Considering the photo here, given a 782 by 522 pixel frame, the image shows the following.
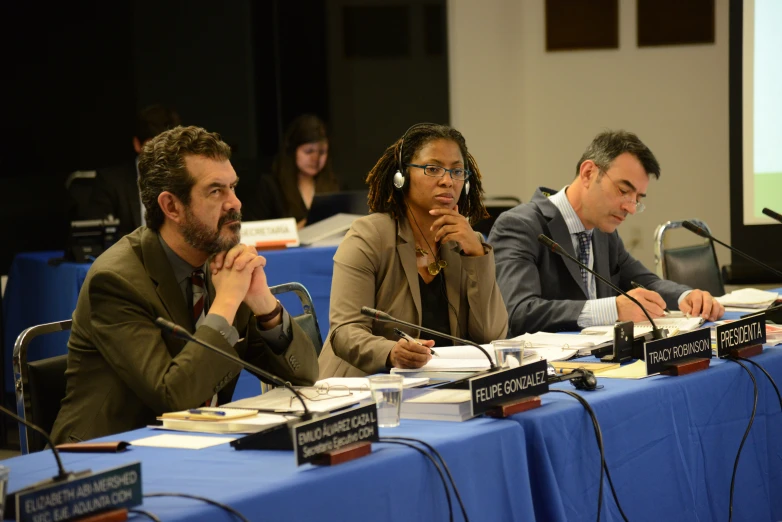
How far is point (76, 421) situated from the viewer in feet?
6.71

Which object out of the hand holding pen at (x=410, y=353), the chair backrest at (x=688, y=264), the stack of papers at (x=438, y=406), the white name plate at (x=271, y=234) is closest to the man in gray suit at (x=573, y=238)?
the chair backrest at (x=688, y=264)

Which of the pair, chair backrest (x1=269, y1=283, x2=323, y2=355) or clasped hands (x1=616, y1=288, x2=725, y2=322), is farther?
clasped hands (x1=616, y1=288, x2=725, y2=322)

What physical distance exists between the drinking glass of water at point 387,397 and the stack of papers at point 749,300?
6.09 feet

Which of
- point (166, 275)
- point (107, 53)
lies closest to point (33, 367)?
point (166, 275)

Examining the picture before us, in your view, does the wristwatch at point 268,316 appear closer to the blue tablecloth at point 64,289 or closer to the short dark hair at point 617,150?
the short dark hair at point 617,150

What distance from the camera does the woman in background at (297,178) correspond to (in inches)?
223

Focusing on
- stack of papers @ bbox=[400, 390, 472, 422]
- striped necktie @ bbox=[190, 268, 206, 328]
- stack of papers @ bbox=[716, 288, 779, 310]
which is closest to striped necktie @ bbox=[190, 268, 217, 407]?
striped necktie @ bbox=[190, 268, 206, 328]

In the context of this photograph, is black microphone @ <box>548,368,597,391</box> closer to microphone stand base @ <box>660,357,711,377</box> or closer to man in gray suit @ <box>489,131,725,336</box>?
microphone stand base @ <box>660,357,711,377</box>

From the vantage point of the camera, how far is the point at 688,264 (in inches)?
157

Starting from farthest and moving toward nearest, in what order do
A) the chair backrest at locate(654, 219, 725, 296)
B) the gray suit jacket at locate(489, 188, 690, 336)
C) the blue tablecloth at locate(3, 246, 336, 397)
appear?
the blue tablecloth at locate(3, 246, 336, 397), the chair backrest at locate(654, 219, 725, 296), the gray suit jacket at locate(489, 188, 690, 336)

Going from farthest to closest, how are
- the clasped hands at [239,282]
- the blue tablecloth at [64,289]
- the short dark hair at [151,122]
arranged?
1. the short dark hair at [151,122]
2. the blue tablecloth at [64,289]
3. the clasped hands at [239,282]

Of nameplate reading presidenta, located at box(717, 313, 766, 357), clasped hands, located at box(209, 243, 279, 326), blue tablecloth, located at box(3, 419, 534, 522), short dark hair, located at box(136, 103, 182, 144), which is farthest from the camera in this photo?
short dark hair, located at box(136, 103, 182, 144)

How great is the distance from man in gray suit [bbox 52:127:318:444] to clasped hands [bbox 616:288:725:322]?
1072 millimetres

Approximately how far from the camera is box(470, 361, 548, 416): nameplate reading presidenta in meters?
1.74
